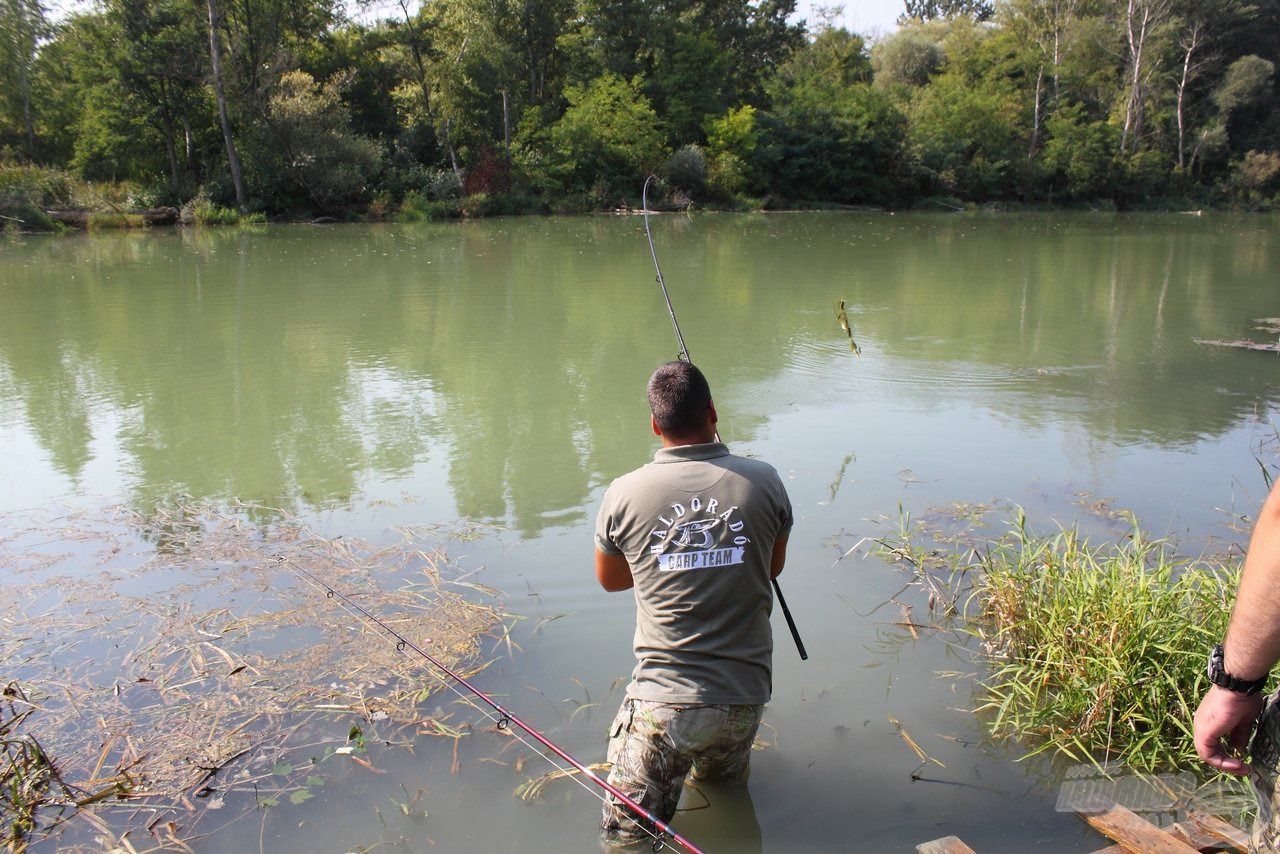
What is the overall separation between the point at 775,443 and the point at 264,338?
6.13 metres

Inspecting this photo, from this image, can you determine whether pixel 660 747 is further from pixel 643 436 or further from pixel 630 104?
pixel 630 104

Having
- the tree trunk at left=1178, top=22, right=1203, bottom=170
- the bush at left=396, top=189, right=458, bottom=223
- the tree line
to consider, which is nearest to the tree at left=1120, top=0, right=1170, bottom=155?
the tree line

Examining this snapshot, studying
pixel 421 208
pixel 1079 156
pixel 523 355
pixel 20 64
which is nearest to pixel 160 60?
pixel 20 64

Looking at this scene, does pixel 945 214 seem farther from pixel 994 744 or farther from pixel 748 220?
pixel 994 744

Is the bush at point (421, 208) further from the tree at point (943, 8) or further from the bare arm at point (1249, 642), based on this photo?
the tree at point (943, 8)

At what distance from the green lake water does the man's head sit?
1.19 metres

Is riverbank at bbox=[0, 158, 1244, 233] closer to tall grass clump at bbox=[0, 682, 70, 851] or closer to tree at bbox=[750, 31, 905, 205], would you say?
tree at bbox=[750, 31, 905, 205]

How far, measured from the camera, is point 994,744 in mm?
3084

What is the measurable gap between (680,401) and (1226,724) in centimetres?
137

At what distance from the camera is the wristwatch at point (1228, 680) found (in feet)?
5.08

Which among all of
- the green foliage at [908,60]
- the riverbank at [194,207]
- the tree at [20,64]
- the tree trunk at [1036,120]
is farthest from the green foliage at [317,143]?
the tree trunk at [1036,120]

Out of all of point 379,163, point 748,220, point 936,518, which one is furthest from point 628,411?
point 379,163

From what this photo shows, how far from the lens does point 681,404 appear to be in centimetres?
242

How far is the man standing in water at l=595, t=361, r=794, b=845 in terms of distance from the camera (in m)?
2.37
